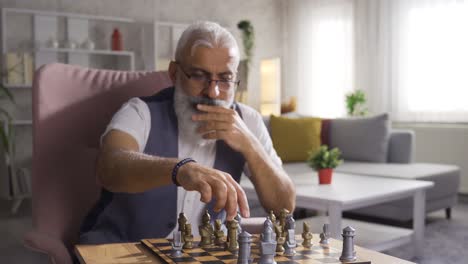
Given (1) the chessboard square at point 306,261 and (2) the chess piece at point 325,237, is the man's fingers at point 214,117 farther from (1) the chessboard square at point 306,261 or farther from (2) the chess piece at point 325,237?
(1) the chessboard square at point 306,261

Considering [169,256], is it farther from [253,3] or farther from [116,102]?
[253,3]

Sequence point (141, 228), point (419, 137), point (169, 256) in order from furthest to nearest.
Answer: point (419, 137) < point (141, 228) < point (169, 256)

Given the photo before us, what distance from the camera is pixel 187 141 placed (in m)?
1.59

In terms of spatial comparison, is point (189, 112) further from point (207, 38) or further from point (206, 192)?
point (206, 192)

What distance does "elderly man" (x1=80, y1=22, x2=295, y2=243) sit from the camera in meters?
1.44

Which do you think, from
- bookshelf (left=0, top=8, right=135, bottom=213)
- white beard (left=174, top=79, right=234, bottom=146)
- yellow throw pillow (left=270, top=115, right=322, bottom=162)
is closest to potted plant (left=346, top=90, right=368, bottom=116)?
yellow throw pillow (left=270, top=115, right=322, bottom=162)

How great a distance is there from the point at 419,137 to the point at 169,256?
4621mm

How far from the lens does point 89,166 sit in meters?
1.61

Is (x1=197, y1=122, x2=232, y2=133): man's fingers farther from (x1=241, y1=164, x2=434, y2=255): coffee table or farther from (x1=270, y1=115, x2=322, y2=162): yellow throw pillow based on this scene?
(x1=270, y1=115, x2=322, y2=162): yellow throw pillow

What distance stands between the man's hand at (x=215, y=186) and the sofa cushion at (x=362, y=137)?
11.7 ft

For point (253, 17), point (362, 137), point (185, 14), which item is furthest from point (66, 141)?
point (253, 17)

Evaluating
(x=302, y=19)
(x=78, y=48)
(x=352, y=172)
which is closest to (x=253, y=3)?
(x=302, y=19)

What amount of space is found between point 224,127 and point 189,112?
131 mm

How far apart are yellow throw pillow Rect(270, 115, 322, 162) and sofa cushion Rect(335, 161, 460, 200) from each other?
0.43 meters
